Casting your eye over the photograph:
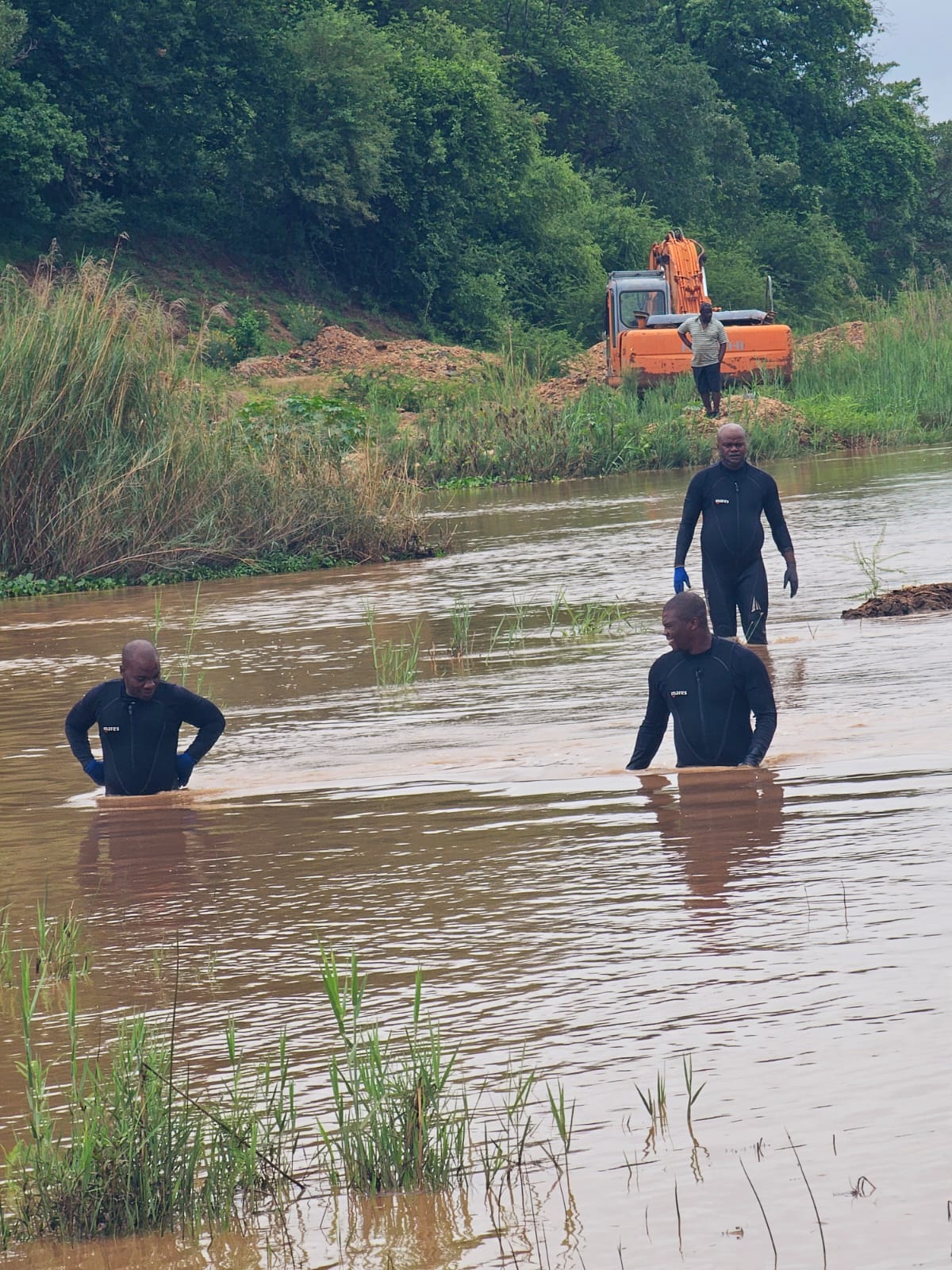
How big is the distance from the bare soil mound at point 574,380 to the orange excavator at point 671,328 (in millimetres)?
1331

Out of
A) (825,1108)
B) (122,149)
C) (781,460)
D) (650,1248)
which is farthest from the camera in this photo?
(122,149)

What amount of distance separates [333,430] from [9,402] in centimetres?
555

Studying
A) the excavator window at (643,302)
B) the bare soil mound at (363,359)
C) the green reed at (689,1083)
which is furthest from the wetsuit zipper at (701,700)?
the bare soil mound at (363,359)

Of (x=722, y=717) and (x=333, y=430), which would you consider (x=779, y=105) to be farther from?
(x=722, y=717)

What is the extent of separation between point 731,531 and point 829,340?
2945cm

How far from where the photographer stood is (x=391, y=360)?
44.2 m

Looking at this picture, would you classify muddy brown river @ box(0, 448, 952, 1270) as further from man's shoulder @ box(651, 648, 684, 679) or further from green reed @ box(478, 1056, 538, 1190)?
man's shoulder @ box(651, 648, 684, 679)

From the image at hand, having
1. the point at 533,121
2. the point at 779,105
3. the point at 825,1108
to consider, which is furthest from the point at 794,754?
the point at 779,105

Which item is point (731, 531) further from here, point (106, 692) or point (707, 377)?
point (707, 377)

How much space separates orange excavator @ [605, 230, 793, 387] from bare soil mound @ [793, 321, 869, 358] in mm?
1886

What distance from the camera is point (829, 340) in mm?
41000

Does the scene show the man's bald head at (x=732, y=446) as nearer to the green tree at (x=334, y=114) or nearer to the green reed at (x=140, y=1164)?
the green reed at (x=140, y=1164)

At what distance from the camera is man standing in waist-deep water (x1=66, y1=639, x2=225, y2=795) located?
9445 millimetres

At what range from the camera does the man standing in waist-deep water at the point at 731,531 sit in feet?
41.5
